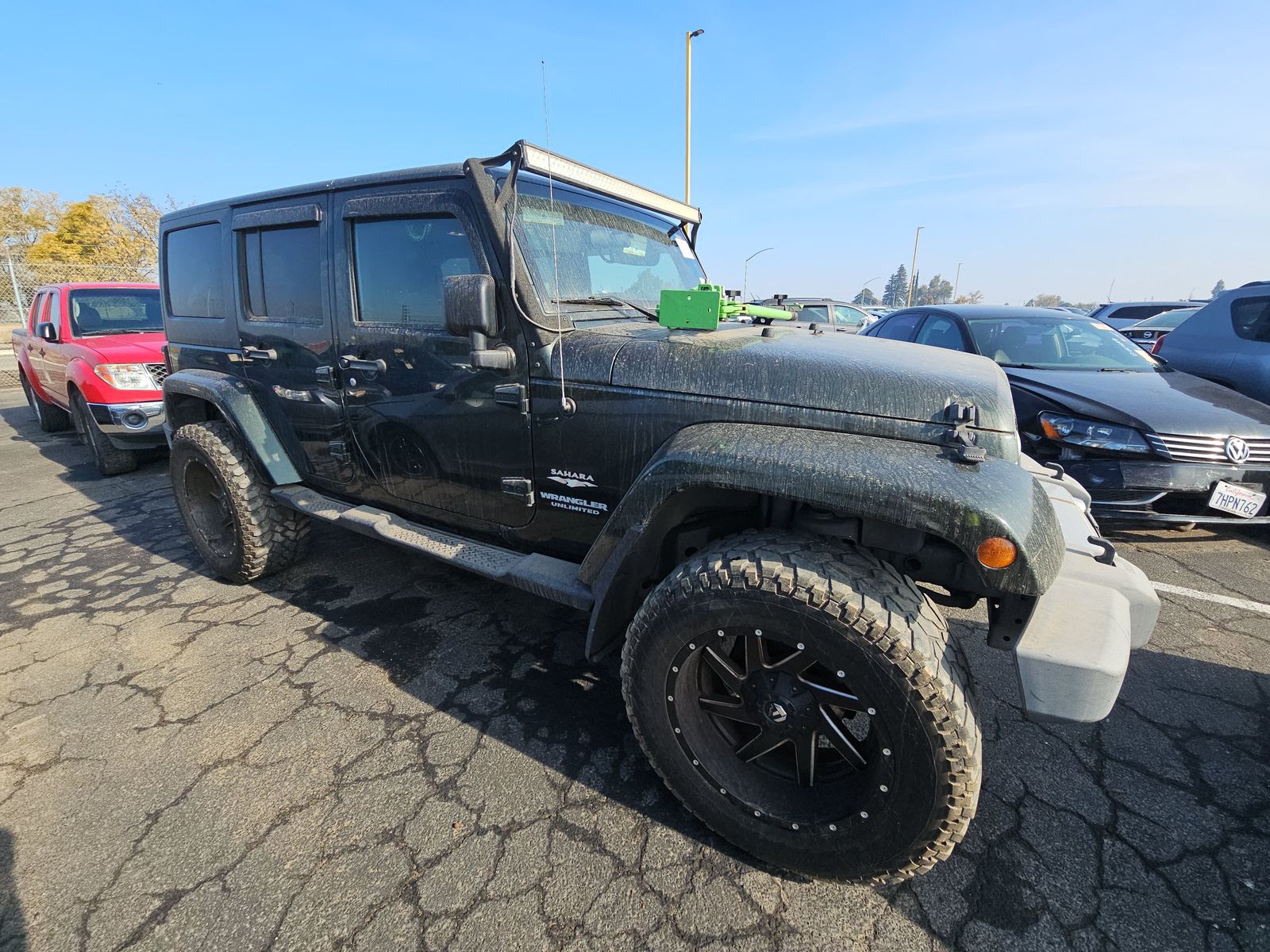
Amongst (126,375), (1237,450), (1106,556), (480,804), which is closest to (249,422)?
(480,804)

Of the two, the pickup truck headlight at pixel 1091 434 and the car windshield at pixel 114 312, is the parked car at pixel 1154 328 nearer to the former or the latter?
the pickup truck headlight at pixel 1091 434

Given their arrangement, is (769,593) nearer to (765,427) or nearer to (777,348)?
(765,427)

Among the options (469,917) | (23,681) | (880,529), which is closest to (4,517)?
(23,681)

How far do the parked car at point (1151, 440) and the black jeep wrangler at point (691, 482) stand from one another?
1388mm

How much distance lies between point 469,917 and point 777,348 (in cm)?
199

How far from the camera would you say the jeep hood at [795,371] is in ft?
5.57

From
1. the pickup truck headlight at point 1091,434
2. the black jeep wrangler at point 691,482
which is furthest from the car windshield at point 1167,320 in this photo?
the black jeep wrangler at point 691,482

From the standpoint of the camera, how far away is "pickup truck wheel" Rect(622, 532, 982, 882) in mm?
1461

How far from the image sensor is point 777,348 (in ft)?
6.50

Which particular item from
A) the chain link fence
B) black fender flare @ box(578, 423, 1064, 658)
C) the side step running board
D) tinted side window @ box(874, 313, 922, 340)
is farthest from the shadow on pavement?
the chain link fence

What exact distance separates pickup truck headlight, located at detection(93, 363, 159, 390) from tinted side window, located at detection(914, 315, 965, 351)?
743 centimetres

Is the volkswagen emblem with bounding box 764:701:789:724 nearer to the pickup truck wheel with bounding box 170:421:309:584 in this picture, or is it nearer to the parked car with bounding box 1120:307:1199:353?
the pickup truck wheel with bounding box 170:421:309:584

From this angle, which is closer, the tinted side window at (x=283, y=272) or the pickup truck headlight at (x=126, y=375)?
the tinted side window at (x=283, y=272)

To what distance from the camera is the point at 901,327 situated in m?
6.19
